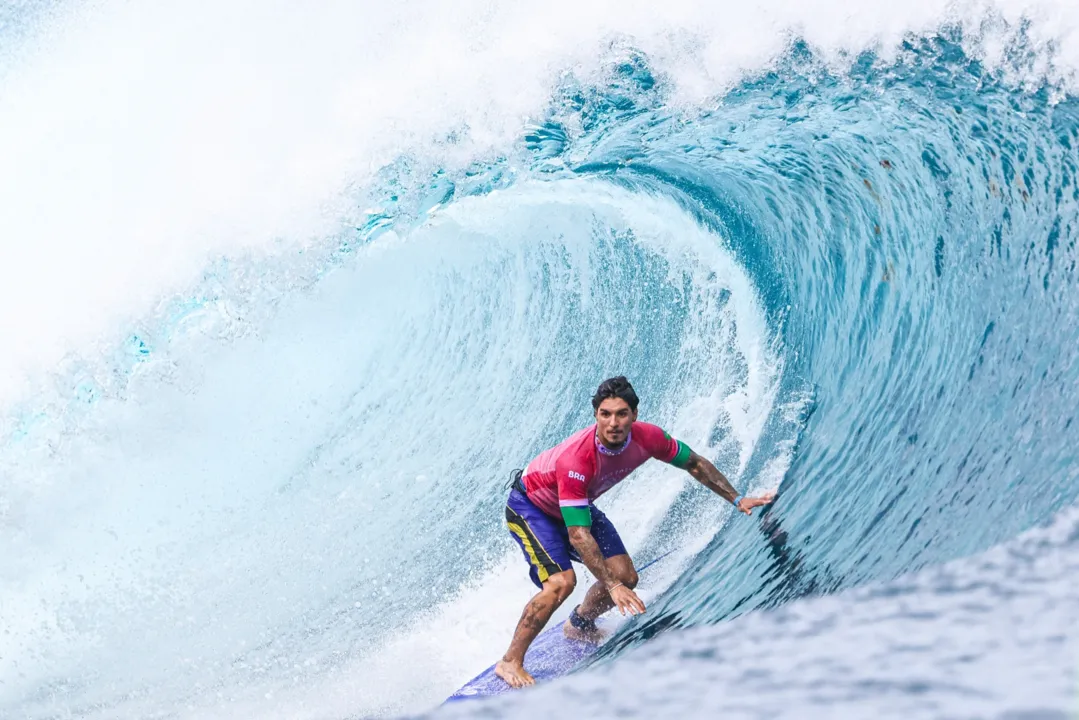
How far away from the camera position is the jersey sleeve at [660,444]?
459cm

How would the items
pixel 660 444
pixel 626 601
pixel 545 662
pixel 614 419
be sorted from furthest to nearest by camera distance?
1. pixel 545 662
2. pixel 660 444
3. pixel 614 419
4. pixel 626 601

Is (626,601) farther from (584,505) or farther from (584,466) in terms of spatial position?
(584,466)

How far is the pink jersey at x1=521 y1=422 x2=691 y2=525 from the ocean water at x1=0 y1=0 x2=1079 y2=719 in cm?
71

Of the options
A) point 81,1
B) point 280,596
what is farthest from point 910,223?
point 81,1

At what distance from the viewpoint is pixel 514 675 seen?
14.8 ft

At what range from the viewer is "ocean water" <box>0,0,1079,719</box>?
16.9 ft

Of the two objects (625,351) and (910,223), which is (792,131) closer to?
(910,223)

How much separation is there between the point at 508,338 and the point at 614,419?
415 cm

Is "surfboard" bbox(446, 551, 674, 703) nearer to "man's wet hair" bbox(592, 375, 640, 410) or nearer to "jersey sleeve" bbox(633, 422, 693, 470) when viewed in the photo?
"jersey sleeve" bbox(633, 422, 693, 470)

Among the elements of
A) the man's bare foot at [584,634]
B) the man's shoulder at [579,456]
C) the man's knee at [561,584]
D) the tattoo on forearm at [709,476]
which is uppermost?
the man's shoulder at [579,456]

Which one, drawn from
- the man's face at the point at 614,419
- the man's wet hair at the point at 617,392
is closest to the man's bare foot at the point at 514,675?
the man's face at the point at 614,419

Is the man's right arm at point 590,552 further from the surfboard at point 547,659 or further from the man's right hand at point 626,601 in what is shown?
the surfboard at point 547,659

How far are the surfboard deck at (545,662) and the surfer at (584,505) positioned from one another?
0.17m

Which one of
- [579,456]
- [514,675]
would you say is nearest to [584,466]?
[579,456]
